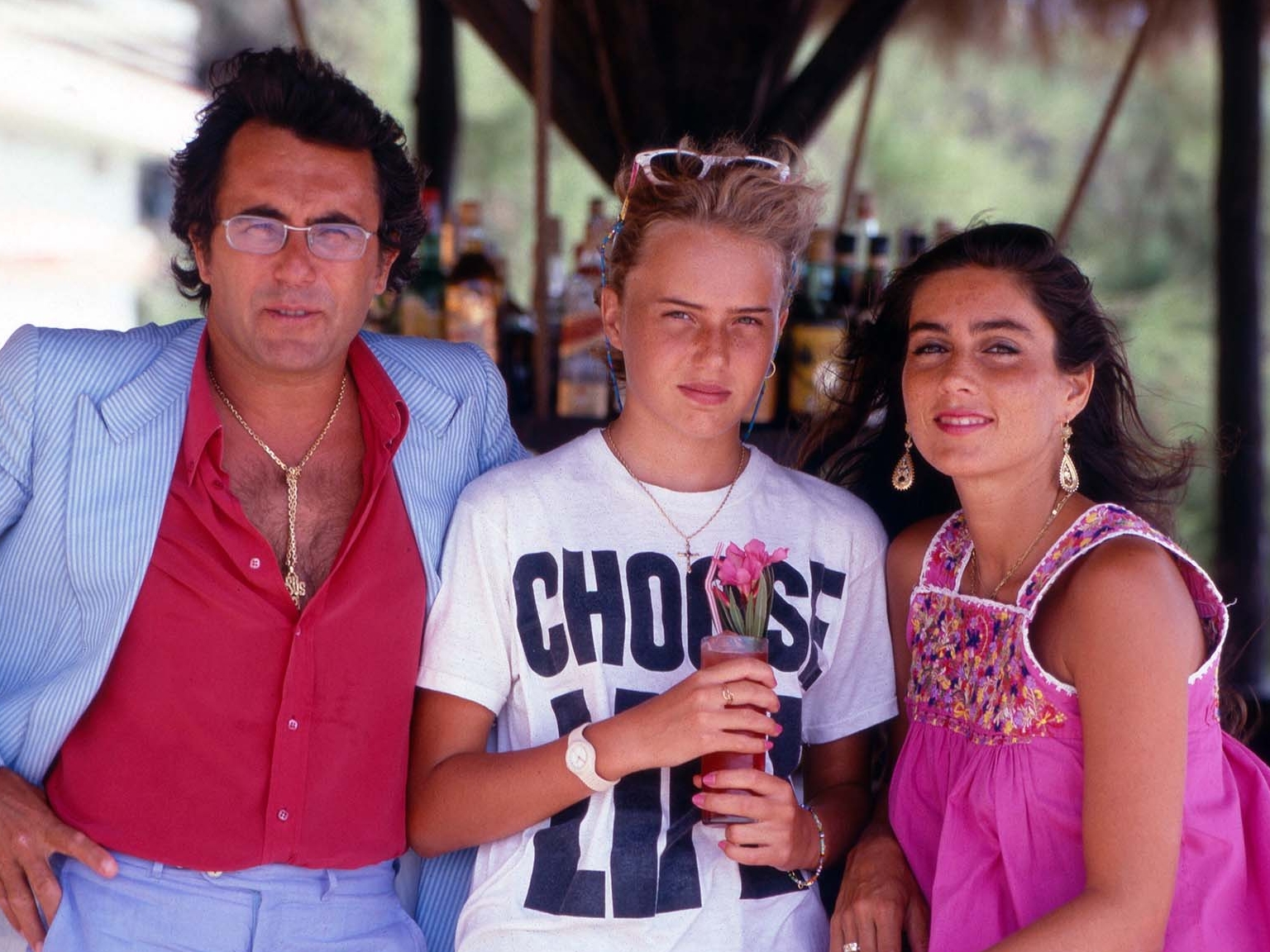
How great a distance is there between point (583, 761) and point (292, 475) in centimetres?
74

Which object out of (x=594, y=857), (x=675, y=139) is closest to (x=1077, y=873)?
(x=594, y=857)

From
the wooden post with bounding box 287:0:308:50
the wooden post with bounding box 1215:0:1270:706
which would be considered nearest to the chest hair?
the wooden post with bounding box 287:0:308:50

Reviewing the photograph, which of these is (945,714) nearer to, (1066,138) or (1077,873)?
(1077,873)

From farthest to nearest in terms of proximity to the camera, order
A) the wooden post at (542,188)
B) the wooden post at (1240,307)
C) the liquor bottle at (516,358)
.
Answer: the wooden post at (1240,307), the liquor bottle at (516,358), the wooden post at (542,188)

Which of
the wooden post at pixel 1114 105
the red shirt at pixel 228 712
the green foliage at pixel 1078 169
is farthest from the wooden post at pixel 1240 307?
the green foliage at pixel 1078 169

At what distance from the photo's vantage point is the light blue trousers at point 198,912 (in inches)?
77.5

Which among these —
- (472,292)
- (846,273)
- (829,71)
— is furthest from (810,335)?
(472,292)

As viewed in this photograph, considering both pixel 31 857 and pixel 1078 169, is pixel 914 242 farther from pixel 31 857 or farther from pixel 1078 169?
pixel 1078 169

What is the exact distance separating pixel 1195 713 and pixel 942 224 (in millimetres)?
1887

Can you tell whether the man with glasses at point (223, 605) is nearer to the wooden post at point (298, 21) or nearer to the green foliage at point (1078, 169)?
the wooden post at point (298, 21)

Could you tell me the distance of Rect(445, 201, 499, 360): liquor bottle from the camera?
10.8 feet

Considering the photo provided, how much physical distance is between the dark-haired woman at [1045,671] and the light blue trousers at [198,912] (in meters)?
0.79

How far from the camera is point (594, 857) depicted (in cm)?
195

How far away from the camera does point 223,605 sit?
2.00 metres
